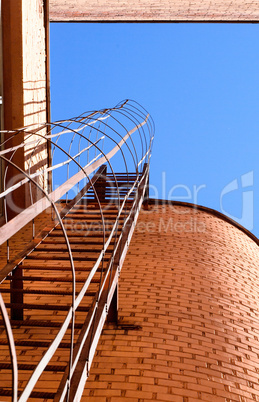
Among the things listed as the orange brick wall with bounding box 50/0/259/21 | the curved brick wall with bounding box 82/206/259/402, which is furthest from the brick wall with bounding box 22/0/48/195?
the curved brick wall with bounding box 82/206/259/402

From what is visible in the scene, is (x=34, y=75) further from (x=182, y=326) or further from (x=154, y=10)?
(x=182, y=326)

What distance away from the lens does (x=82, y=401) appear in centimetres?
414

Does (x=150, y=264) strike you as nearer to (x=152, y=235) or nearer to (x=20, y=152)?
(x=152, y=235)

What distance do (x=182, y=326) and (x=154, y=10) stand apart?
8.32 meters

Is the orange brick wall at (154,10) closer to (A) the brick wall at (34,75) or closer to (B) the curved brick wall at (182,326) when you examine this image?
(A) the brick wall at (34,75)

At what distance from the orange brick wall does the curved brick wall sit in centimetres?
483

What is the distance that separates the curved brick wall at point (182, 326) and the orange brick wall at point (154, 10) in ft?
15.8

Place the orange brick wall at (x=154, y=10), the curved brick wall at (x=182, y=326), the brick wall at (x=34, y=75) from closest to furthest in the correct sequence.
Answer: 1. the curved brick wall at (x=182, y=326)
2. the brick wall at (x=34, y=75)
3. the orange brick wall at (x=154, y=10)

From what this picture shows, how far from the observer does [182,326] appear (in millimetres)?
5758

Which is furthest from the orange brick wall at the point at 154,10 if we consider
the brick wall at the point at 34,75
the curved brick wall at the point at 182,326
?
the curved brick wall at the point at 182,326

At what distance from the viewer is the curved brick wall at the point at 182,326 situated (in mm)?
4520

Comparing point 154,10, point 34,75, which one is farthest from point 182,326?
point 154,10

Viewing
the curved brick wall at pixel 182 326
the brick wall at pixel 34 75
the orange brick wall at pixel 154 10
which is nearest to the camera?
the curved brick wall at pixel 182 326

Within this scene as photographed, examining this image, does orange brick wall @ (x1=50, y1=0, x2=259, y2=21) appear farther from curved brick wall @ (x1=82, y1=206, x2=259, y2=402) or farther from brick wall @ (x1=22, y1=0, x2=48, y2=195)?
curved brick wall @ (x1=82, y1=206, x2=259, y2=402)
